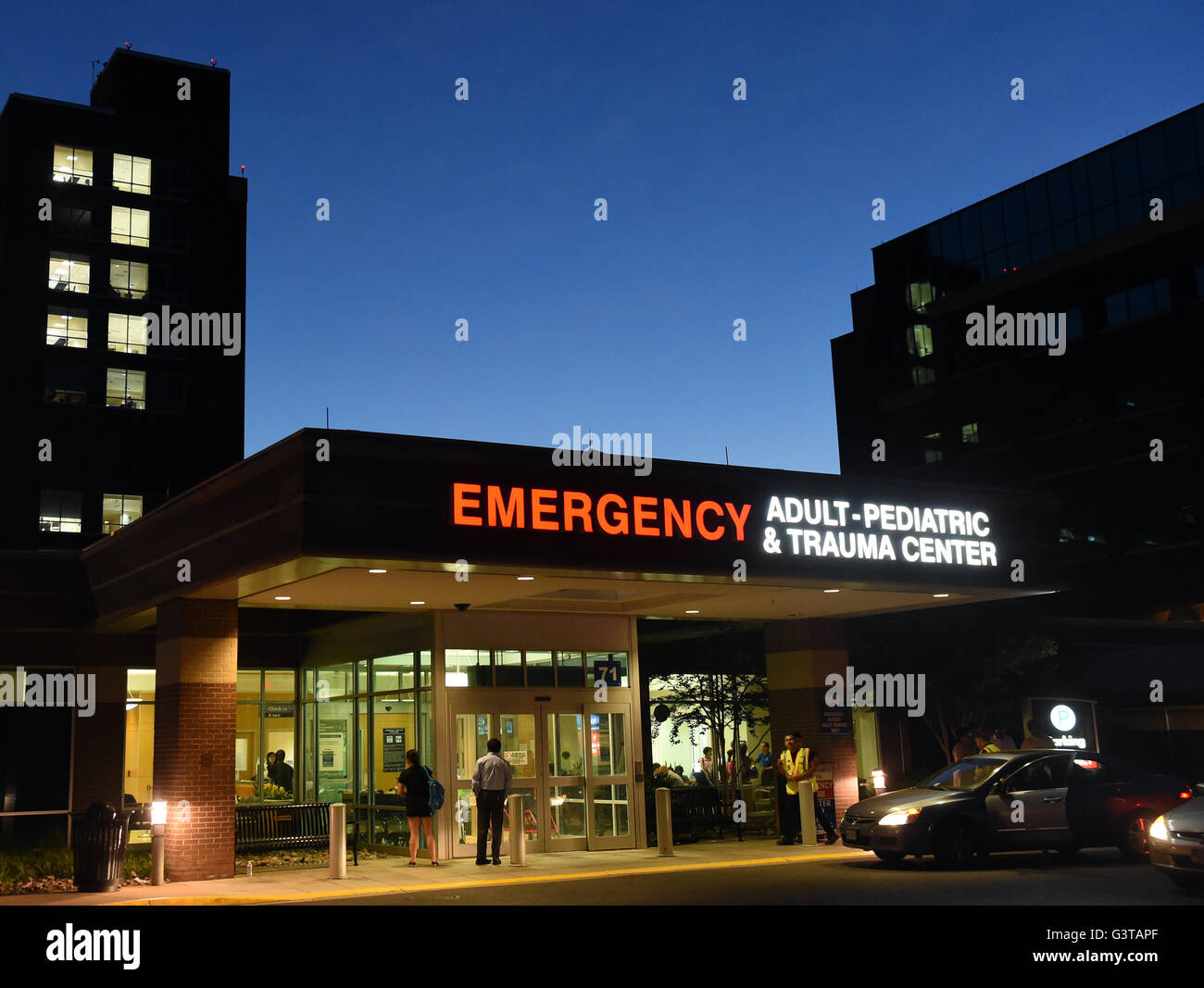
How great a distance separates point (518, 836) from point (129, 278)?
39.3 m

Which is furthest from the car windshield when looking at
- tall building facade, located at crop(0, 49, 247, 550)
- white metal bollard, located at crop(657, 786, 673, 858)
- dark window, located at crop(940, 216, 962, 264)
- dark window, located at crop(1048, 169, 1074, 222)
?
dark window, located at crop(940, 216, 962, 264)

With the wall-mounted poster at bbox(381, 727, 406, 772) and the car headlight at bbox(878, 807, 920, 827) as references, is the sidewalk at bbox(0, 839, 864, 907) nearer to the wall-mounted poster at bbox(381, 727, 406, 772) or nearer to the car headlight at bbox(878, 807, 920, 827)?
the wall-mounted poster at bbox(381, 727, 406, 772)

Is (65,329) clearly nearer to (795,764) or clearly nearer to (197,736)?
(197,736)

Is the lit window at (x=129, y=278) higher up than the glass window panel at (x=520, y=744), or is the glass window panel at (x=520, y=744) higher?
the lit window at (x=129, y=278)

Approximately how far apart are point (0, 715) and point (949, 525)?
18.6m

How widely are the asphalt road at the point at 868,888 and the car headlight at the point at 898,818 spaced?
0.61 m

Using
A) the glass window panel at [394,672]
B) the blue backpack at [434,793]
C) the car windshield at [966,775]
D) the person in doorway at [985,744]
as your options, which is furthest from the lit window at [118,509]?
the car windshield at [966,775]

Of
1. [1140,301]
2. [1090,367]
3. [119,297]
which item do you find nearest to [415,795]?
[119,297]

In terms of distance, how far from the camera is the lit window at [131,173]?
51562 millimetres

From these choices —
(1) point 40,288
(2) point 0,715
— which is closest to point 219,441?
(1) point 40,288

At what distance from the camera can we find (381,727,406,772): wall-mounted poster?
21469 millimetres

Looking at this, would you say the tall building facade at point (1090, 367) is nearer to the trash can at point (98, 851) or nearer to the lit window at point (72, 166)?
the trash can at point (98, 851)

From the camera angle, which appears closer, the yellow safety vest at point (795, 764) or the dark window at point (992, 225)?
the yellow safety vest at point (795, 764)

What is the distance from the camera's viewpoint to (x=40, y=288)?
161ft
